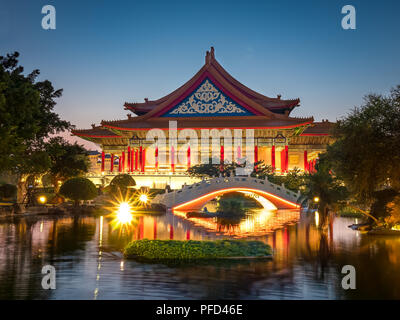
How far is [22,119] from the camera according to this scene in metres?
17.8

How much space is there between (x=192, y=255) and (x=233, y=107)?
27723 mm

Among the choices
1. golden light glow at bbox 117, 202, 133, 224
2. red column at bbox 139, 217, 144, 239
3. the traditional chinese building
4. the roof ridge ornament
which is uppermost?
the roof ridge ornament

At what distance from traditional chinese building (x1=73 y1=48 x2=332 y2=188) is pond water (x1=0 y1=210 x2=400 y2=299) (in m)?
18.7

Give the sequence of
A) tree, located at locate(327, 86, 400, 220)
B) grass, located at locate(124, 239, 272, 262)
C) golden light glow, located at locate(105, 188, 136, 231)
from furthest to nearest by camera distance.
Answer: golden light glow, located at locate(105, 188, 136, 231)
tree, located at locate(327, 86, 400, 220)
grass, located at locate(124, 239, 272, 262)

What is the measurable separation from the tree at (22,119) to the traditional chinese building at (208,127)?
1322 centimetres

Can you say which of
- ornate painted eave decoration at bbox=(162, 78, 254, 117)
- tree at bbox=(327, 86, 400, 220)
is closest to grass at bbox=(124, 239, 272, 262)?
tree at bbox=(327, 86, 400, 220)

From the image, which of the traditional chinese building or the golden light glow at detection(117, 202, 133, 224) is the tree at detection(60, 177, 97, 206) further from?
the traditional chinese building

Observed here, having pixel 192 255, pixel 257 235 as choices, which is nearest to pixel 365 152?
pixel 257 235

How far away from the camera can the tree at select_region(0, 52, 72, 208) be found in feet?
55.1

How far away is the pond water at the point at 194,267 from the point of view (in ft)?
27.2

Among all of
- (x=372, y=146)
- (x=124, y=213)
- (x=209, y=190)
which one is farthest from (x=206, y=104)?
(x=372, y=146)

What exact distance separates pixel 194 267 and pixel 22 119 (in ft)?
38.8

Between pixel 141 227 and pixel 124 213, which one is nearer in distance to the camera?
pixel 141 227

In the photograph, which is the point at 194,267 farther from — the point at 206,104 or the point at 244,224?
the point at 206,104
